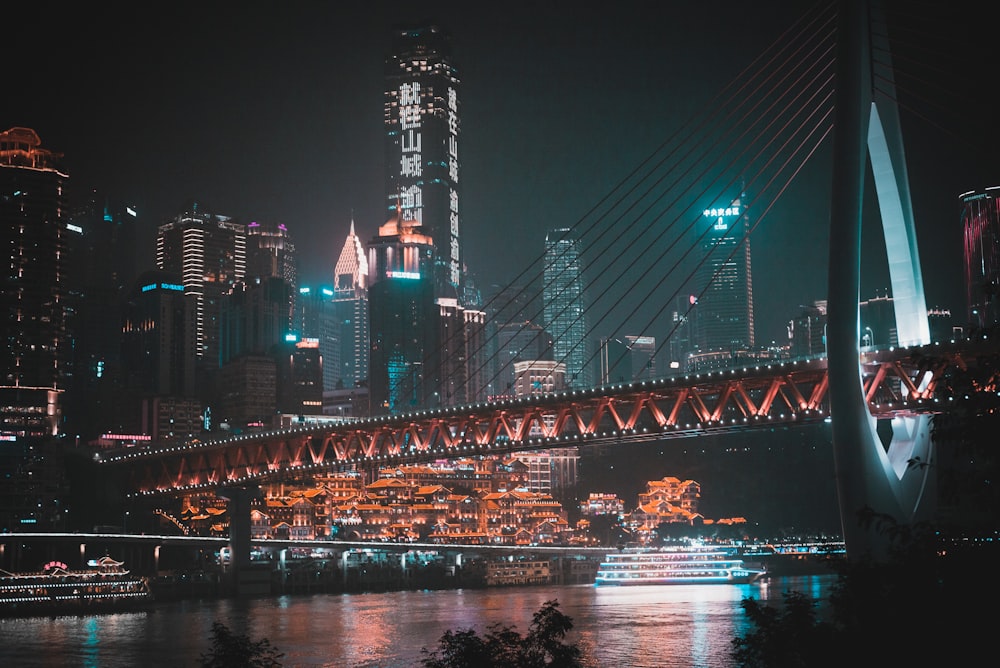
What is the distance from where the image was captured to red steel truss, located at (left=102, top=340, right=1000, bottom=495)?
46.0 m

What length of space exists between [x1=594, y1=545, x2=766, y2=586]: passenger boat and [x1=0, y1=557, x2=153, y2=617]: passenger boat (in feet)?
110

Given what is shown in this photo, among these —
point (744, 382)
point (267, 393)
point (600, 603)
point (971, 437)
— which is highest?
point (267, 393)

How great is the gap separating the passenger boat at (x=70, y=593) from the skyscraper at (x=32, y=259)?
185 feet

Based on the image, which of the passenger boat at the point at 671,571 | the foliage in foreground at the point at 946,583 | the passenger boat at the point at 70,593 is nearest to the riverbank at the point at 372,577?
the passenger boat at the point at 70,593

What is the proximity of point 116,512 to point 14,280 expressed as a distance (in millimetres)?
44263

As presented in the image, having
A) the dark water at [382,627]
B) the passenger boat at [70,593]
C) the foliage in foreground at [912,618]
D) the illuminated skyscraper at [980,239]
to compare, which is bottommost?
the dark water at [382,627]

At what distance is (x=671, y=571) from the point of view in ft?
296

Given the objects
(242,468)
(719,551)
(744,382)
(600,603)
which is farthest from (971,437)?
(719,551)

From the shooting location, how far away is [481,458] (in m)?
148

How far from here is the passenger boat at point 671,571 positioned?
89250 mm

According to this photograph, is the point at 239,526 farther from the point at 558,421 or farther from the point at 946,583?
the point at 946,583

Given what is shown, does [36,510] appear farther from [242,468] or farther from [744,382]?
[744,382]

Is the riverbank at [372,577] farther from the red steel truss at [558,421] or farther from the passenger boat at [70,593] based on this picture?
the red steel truss at [558,421]

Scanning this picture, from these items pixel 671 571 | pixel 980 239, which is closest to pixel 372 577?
pixel 671 571
